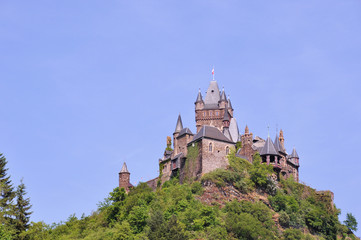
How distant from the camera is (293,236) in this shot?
82875 millimetres

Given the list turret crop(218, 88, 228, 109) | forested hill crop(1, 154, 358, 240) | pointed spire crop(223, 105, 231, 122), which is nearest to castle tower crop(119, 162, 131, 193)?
forested hill crop(1, 154, 358, 240)

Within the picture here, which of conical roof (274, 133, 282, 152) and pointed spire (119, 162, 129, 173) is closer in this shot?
conical roof (274, 133, 282, 152)

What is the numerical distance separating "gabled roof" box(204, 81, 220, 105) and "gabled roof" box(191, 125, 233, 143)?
29.6 feet

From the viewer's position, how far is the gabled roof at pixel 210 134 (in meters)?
88.8

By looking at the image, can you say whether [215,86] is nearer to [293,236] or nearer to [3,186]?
[293,236]

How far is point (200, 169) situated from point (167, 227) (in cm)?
1649

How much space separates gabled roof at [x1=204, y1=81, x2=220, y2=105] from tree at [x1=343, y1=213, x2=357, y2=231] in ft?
80.3

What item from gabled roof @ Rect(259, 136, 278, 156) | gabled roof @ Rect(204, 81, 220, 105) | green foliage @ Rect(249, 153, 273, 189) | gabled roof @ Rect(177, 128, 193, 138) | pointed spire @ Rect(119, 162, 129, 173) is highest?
gabled roof @ Rect(204, 81, 220, 105)

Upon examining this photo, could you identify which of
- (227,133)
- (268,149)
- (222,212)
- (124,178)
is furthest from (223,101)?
(222,212)

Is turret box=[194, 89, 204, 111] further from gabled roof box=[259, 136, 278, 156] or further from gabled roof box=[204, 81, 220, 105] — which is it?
gabled roof box=[259, 136, 278, 156]

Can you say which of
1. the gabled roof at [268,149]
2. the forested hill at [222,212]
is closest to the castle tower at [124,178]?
the forested hill at [222,212]

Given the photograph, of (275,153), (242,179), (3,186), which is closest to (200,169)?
(242,179)

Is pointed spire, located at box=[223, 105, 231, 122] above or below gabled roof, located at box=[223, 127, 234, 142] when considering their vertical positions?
above

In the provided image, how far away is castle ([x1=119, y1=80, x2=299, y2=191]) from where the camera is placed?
8825 cm
